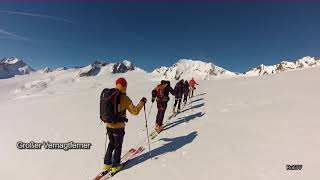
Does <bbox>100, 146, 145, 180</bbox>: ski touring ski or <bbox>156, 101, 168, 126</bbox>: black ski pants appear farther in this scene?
<bbox>156, 101, 168, 126</bbox>: black ski pants

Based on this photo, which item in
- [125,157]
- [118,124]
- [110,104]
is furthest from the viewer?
[125,157]

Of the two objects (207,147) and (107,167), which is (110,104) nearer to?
(107,167)

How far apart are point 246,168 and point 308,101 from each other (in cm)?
927

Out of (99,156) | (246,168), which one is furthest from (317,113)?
(99,156)

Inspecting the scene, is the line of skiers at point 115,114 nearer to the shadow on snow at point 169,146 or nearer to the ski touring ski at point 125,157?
the ski touring ski at point 125,157

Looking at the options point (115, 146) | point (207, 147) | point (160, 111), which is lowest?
point (207, 147)

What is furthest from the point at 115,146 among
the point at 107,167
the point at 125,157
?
A: the point at 125,157

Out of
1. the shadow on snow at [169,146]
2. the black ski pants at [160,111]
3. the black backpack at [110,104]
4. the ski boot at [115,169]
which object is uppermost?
the black backpack at [110,104]

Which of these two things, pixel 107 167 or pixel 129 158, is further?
pixel 129 158

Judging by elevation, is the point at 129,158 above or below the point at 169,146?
below

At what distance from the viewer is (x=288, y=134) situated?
32.9ft

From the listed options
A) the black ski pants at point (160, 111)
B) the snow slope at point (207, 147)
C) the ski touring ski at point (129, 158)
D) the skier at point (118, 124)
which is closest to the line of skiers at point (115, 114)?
the skier at point (118, 124)

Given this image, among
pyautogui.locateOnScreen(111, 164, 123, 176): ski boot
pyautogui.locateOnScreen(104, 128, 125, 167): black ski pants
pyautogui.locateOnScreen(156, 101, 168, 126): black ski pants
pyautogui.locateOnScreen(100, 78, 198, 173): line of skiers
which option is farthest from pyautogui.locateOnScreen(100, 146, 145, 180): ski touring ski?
pyautogui.locateOnScreen(156, 101, 168, 126): black ski pants

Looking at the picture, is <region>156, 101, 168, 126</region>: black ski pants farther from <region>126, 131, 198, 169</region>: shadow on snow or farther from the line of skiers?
the line of skiers
